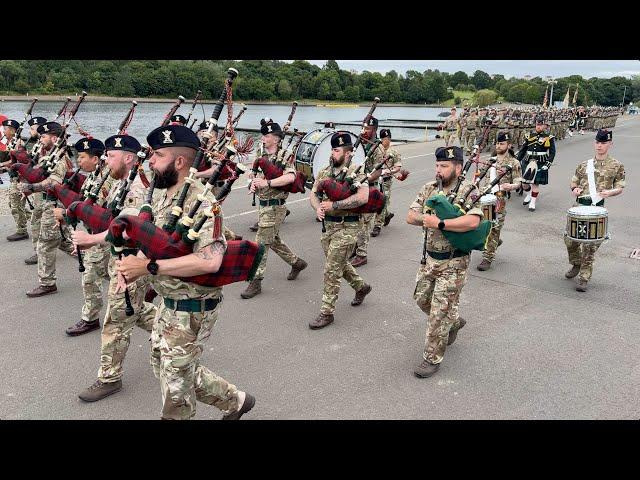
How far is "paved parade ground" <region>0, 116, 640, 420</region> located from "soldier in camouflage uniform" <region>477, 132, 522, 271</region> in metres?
0.26

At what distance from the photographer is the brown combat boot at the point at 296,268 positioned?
24.0 ft

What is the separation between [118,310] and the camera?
14.3 ft

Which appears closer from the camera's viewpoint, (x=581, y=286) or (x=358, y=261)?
(x=581, y=286)

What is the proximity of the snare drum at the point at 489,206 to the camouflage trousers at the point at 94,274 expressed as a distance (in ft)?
17.2

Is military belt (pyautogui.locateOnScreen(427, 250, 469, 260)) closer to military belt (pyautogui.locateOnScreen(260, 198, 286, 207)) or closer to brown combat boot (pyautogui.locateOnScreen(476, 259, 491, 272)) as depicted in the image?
military belt (pyautogui.locateOnScreen(260, 198, 286, 207))

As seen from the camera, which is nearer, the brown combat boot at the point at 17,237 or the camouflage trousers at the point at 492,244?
the camouflage trousers at the point at 492,244

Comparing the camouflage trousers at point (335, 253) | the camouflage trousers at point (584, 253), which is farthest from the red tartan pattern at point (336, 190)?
the camouflage trousers at point (584, 253)

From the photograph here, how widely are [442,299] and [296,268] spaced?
10.1 ft

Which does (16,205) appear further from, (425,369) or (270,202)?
(425,369)

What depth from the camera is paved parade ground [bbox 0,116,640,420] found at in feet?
14.0

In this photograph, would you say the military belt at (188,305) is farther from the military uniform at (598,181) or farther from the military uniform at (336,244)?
the military uniform at (598,181)

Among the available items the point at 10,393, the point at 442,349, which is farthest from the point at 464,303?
the point at 10,393

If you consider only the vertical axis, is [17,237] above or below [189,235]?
below

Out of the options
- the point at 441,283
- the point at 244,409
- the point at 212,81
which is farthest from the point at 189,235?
the point at 212,81
